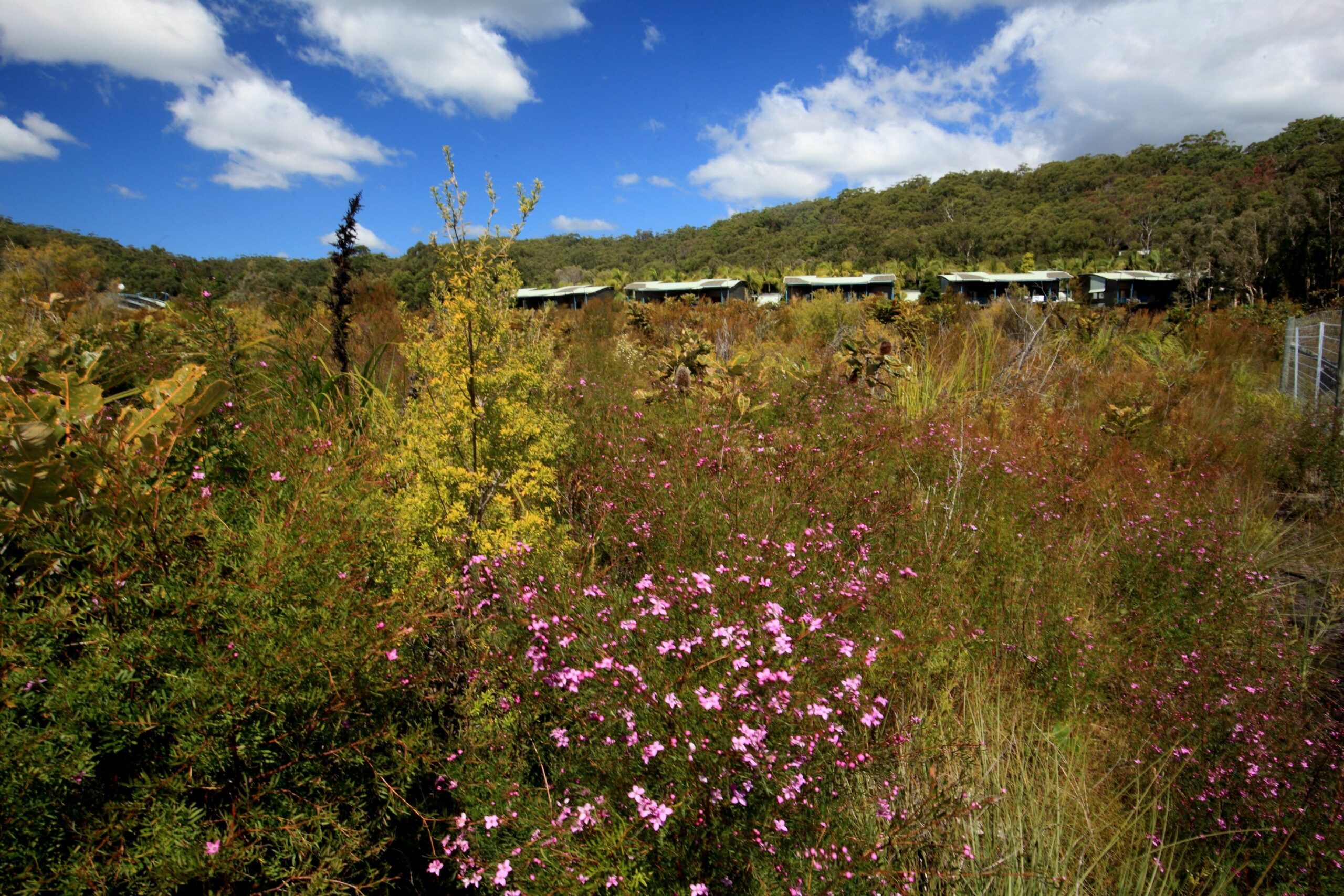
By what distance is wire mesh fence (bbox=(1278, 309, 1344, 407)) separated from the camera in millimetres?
6406

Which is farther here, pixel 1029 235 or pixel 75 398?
pixel 1029 235

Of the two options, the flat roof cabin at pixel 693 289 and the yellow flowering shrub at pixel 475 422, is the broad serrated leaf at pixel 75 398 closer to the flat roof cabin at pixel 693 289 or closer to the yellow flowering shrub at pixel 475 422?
the yellow flowering shrub at pixel 475 422

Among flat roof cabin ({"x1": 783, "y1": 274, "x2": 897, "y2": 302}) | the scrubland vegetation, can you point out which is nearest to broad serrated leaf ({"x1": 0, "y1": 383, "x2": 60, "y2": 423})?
the scrubland vegetation

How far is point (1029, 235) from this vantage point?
6731cm

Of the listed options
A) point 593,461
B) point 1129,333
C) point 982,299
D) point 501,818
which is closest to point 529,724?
point 501,818

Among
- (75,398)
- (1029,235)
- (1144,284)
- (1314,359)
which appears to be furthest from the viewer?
(1029,235)

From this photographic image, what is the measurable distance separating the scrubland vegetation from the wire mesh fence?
12.3ft

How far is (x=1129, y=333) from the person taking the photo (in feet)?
33.9

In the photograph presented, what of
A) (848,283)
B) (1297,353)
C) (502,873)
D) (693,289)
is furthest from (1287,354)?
(848,283)

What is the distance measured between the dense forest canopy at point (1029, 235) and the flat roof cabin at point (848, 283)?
1.76m

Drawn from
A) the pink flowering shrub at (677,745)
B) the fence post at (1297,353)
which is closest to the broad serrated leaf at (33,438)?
the pink flowering shrub at (677,745)

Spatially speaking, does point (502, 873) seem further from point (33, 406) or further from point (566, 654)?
point (33, 406)

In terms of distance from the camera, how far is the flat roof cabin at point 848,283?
51.2m

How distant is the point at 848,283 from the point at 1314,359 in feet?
159
